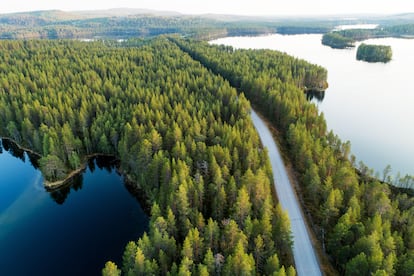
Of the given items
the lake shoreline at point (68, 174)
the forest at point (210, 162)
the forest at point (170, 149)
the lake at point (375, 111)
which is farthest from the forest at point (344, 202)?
the lake shoreline at point (68, 174)

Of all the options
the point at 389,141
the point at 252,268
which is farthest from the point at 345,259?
the point at 389,141

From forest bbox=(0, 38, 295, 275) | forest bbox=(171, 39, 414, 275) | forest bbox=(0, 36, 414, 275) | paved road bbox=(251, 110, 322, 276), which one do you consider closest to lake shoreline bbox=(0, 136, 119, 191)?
forest bbox=(0, 38, 295, 275)

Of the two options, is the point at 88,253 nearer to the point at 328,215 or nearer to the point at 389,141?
the point at 328,215

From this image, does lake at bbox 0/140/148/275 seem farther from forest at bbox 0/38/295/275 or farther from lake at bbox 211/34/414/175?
lake at bbox 211/34/414/175

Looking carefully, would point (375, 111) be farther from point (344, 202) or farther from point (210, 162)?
point (210, 162)

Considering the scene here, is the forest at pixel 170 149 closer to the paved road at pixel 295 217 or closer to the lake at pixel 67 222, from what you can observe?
the paved road at pixel 295 217

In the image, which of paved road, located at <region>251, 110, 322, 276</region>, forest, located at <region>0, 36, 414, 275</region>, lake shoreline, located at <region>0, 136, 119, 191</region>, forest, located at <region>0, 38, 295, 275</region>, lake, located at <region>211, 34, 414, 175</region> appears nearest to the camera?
forest, located at <region>0, 36, 414, 275</region>

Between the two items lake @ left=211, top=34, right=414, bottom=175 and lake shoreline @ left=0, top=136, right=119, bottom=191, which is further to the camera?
lake @ left=211, top=34, right=414, bottom=175
